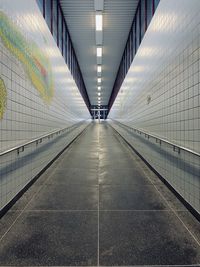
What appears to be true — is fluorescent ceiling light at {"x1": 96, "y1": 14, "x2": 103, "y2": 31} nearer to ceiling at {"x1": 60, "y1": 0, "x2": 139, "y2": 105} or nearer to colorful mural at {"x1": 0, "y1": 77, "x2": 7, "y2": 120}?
ceiling at {"x1": 60, "y1": 0, "x2": 139, "y2": 105}

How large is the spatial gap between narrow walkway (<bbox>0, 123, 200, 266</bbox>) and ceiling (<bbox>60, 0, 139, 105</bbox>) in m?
6.62

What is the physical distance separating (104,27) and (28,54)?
6745 millimetres

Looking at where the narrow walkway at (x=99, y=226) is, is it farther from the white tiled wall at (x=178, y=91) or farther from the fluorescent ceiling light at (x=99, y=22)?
the fluorescent ceiling light at (x=99, y=22)

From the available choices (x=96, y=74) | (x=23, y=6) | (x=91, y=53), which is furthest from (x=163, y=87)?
(x=96, y=74)

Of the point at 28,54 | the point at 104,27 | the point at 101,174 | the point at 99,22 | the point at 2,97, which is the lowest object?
the point at 101,174

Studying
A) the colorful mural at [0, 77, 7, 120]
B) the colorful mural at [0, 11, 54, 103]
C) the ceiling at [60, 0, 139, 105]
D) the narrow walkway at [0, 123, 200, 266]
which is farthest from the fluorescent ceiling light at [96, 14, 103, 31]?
the narrow walkway at [0, 123, 200, 266]

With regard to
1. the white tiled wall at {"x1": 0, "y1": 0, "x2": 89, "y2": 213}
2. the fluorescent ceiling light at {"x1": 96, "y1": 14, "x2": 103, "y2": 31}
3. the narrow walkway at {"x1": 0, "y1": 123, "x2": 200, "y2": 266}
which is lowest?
the narrow walkway at {"x1": 0, "y1": 123, "x2": 200, "y2": 266}

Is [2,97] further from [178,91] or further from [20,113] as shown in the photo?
[178,91]

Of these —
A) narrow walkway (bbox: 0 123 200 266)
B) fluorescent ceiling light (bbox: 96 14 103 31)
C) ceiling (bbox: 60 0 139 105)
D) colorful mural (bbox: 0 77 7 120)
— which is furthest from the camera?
fluorescent ceiling light (bbox: 96 14 103 31)

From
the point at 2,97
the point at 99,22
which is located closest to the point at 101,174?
the point at 2,97

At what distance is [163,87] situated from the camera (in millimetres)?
3811

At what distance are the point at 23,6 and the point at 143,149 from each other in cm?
370

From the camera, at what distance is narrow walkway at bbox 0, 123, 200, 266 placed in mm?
1581

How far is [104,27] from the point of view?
9094mm
